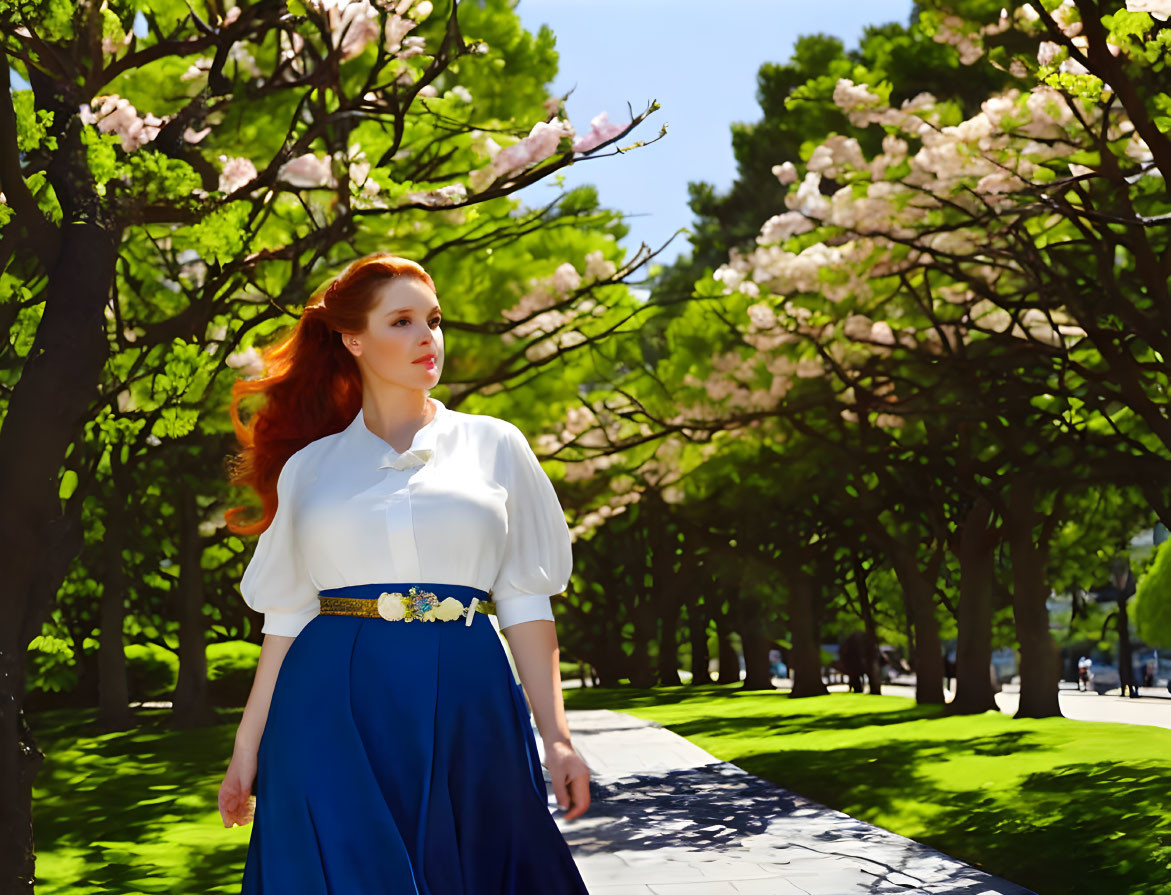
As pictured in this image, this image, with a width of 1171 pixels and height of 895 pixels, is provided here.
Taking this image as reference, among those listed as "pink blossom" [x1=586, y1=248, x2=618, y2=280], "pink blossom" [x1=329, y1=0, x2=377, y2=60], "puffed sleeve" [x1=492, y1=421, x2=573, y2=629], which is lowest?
"puffed sleeve" [x1=492, y1=421, x2=573, y2=629]

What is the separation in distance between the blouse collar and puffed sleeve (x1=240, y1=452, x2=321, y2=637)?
11.4 inches

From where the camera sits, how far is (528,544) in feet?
11.8

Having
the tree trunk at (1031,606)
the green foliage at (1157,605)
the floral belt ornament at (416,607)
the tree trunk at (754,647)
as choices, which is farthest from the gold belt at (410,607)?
the tree trunk at (754,647)

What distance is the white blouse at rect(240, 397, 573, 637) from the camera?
3.46m

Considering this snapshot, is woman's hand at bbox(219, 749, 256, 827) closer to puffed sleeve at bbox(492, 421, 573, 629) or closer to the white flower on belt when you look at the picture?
the white flower on belt

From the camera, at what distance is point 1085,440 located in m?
17.2

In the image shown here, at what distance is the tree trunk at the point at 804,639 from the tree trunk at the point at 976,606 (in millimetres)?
9228

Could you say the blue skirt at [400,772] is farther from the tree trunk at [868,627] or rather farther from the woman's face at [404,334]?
the tree trunk at [868,627]

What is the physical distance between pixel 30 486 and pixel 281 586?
395cm

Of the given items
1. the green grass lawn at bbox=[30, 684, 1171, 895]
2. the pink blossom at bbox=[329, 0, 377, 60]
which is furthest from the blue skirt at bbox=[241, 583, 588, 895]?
the pink blossom at bbox=[329, 0, 377, 60]

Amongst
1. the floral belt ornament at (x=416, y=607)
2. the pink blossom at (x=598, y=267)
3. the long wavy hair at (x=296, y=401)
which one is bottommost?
the floral belt ornament at (x=416, y=607)

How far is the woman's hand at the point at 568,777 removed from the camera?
11.0 feet

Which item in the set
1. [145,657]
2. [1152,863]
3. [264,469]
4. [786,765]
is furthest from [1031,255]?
[145,657]

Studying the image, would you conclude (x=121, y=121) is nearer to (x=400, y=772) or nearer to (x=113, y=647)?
(x=400, y=772)
